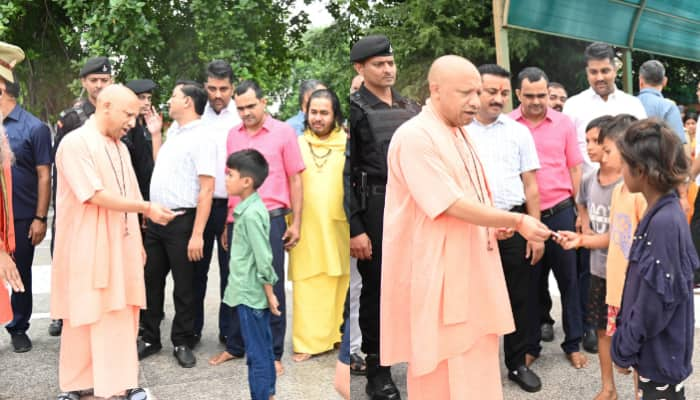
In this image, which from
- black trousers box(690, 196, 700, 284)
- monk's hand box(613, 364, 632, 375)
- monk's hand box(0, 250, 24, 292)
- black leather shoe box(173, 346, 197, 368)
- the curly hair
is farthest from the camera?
black trousers box(690, 196, 700, 284)

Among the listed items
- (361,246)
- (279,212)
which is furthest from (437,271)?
(279,212)

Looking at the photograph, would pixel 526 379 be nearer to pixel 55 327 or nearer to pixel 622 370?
pixel 622 370

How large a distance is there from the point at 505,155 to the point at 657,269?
0.85m

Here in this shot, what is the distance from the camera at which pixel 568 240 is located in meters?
1.82

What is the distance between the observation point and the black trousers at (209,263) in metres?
1.53

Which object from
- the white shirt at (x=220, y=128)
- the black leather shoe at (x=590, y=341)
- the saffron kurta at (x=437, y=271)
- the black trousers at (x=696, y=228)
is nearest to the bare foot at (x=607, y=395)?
the black leather shoe at (x=590, y=341)

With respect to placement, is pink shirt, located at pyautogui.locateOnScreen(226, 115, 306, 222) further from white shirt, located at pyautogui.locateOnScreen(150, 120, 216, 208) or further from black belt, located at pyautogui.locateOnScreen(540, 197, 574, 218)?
black belt, located at pyautogui.locateOnScreen(540, 197, 574, 218)

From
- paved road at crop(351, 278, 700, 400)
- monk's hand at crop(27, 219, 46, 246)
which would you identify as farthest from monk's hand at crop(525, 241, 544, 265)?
monk's hand at crop(27, 219, 46, 246)

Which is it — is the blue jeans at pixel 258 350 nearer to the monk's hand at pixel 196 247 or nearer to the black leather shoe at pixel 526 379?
the monk's hand at pixel 196 247

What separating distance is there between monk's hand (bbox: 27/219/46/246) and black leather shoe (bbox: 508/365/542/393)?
4.01 ft

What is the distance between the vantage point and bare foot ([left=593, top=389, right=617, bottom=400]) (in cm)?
226

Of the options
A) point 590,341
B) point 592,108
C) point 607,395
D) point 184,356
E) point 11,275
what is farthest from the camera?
point 590,341

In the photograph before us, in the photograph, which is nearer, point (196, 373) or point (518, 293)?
point (518, 293)

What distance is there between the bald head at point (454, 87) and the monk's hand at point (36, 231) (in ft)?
3.39
